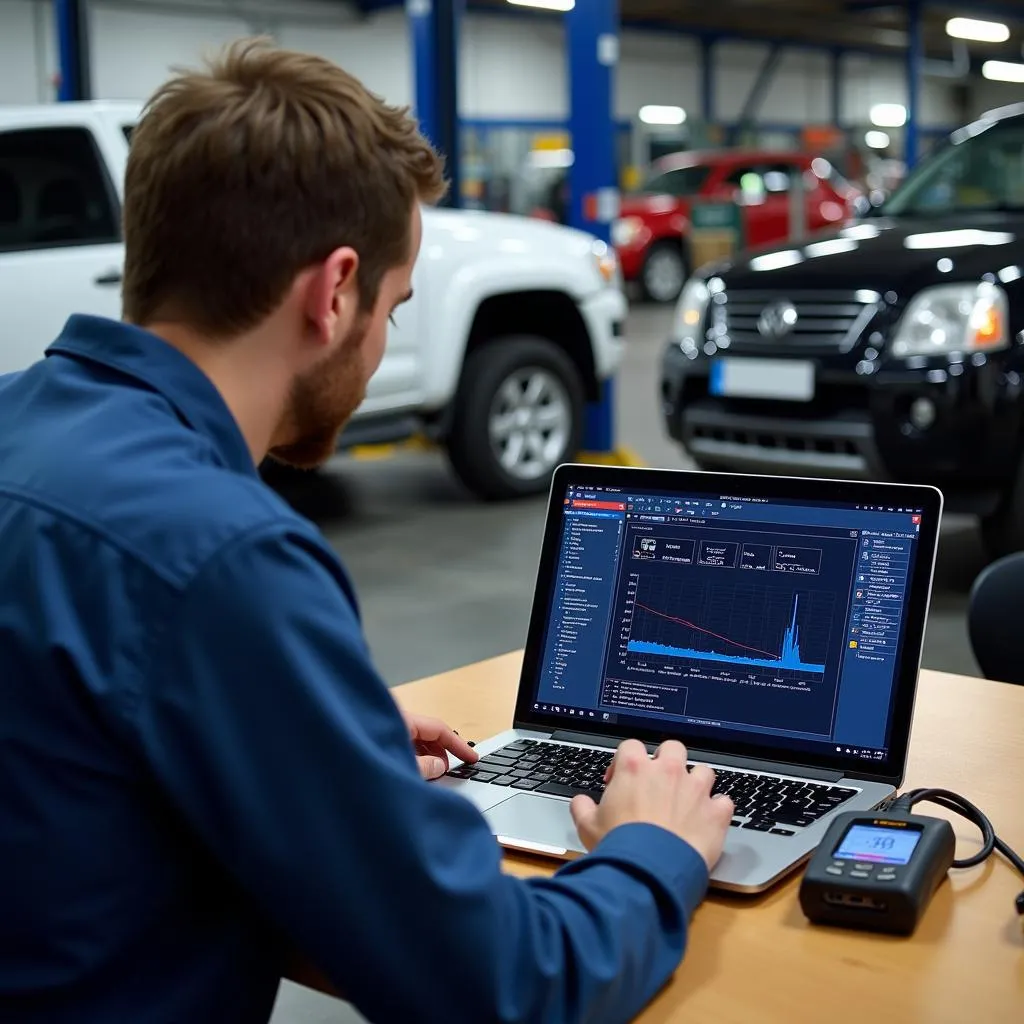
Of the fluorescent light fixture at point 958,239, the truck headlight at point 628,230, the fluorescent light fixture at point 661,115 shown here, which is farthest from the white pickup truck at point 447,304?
the fluorescent light fixture at point 661,115

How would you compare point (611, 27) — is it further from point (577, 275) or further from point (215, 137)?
point (215, 137)

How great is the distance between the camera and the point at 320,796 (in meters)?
0.99

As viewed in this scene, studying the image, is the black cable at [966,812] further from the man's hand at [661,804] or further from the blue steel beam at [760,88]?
the blue steel beam at [760,88]

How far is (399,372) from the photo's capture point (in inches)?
245

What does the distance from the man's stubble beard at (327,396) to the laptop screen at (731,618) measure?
47 cm

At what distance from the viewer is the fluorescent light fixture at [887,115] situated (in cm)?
3063

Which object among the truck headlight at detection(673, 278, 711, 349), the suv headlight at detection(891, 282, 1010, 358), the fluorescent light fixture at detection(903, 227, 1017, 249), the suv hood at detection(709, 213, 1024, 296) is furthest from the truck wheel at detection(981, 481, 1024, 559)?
the truck headlight at detection(673, 278, 711, 349)

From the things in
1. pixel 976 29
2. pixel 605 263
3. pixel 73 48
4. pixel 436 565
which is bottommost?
pixel 436 565

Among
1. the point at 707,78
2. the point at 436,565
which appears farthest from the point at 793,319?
the point at 707,78

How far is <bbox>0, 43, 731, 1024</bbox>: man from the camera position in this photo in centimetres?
99

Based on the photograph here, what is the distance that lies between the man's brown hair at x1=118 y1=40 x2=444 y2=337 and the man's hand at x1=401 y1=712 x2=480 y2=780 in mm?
585

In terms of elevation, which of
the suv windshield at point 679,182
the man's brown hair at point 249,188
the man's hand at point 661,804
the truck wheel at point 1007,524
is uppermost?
the suv windshield at point 679,182

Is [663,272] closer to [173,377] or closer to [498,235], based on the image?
[498,235]

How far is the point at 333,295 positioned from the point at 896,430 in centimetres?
382
